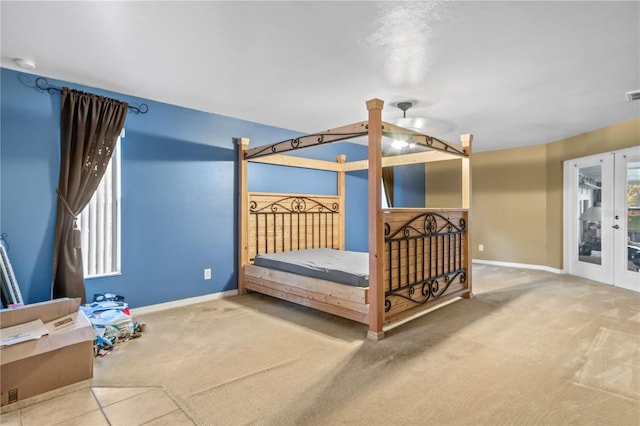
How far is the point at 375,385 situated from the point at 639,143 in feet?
15.6

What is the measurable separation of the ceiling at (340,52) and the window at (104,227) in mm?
868

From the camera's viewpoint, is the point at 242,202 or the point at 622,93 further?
the point at 242,202

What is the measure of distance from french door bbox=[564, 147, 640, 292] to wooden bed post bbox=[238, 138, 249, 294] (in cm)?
498

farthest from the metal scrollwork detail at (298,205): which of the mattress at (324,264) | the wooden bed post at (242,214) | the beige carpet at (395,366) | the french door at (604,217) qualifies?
the french door at (604,217)

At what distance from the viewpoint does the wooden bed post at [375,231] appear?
2.81 meters

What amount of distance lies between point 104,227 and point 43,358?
1.62 metres

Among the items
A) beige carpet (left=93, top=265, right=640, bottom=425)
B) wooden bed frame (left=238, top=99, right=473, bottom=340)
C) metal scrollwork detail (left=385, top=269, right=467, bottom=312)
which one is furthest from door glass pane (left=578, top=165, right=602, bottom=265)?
metal scrollwork detail (left=385, top=269, right=467, bottom=312)

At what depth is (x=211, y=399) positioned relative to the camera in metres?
1.94

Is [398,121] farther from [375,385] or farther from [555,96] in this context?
[375,385]

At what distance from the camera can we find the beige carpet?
1813 mm

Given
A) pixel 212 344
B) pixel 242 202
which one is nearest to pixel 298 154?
pixel 242 202

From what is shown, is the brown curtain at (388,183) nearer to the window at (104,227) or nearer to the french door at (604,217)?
the french door at (604,217)

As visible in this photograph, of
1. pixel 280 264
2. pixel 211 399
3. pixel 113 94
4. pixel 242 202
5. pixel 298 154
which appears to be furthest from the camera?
pixel 298 154

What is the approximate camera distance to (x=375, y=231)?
9.38 ft
